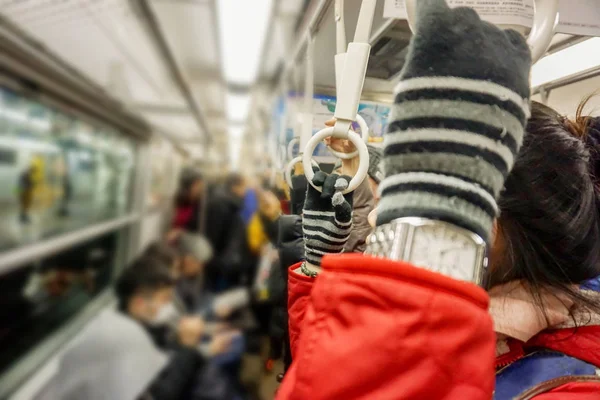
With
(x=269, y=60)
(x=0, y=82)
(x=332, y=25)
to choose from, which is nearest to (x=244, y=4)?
(x=269, y=60)

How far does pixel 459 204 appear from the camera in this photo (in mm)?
244

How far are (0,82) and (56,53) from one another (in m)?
0.29

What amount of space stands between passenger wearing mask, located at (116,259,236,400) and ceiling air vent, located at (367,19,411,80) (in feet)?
5.08

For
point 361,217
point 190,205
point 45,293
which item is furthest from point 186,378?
point 190,205

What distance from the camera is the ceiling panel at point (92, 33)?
1.31 m

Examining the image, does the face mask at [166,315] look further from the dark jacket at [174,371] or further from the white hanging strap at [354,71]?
the white hanging strap at [354,71]

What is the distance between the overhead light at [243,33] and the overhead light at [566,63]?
125 centimetres

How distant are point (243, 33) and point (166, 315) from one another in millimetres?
1485

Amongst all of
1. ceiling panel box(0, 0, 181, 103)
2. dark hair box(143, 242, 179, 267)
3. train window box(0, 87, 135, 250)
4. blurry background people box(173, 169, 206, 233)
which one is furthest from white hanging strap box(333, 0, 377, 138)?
blurry background people box(173, 169, 206, 233)

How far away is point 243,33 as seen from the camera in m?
1.91

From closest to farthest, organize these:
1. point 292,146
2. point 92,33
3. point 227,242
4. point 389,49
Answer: point 389,49 < point 292,146 < point 92,33 < point 227,242

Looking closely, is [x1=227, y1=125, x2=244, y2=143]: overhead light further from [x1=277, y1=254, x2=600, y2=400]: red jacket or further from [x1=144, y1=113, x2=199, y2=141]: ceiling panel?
[x1=277, y1=254, x2=600, y2=400]: red jacket

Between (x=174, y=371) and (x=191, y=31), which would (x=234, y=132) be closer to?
(x=191, y=31)

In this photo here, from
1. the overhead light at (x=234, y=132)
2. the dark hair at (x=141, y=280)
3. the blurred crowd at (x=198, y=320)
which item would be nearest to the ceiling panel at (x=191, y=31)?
the blurred crowd at (x=198, y=320)
